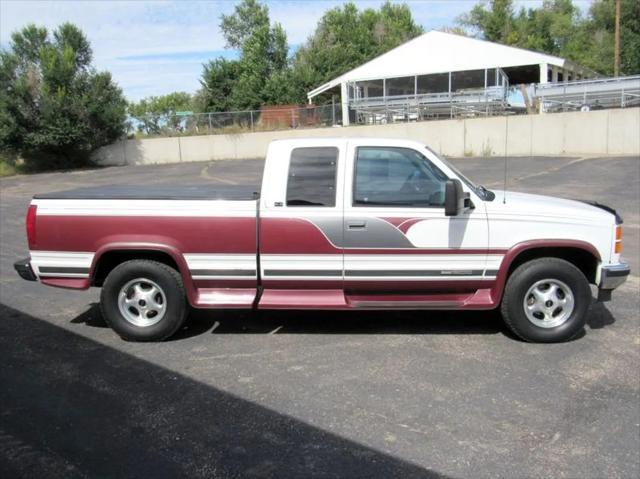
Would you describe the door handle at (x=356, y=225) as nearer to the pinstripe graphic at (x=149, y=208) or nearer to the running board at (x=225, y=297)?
the pinstripe graphic at (x=149, y=208)

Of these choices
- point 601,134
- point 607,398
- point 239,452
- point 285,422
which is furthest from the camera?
point 601,134

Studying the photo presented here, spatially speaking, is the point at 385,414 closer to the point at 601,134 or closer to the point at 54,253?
the point at 54,253

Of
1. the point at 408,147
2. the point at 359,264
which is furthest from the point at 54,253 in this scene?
the point at 408,147

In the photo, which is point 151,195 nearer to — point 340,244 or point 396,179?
point 340,244

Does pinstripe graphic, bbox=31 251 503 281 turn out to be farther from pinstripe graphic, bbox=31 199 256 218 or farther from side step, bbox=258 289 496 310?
pinstripe graphic, bbox=31 199 256 218

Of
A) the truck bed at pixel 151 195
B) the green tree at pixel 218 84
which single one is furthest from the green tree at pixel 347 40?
the truck bed at pixel 151 195

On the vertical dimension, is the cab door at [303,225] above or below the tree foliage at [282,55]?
below

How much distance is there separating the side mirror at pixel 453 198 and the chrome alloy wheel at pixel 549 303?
3.33ft

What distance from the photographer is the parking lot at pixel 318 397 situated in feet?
11.4

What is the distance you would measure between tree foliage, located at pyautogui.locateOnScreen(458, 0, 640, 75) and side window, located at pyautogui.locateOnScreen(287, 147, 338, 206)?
57901 mm

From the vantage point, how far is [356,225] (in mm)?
5117

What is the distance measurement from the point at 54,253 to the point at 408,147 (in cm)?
334

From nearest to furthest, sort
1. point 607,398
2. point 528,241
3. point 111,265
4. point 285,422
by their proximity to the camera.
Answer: point 285,422
point 607,398
point 528,241
point 111,265

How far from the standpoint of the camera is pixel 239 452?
11.6ft
